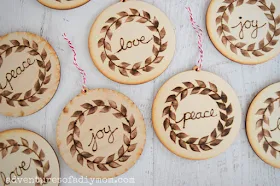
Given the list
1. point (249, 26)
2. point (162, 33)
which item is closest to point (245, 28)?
point (249, 26)

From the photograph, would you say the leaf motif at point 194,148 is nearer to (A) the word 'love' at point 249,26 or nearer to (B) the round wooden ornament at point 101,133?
(B) the round wooden ornament at point 101,133

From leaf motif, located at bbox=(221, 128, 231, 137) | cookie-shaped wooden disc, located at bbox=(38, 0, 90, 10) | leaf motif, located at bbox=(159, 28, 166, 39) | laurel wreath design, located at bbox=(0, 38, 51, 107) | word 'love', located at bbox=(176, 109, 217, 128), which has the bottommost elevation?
leaf motif, located at bbox=(221, 128, 231, 137)

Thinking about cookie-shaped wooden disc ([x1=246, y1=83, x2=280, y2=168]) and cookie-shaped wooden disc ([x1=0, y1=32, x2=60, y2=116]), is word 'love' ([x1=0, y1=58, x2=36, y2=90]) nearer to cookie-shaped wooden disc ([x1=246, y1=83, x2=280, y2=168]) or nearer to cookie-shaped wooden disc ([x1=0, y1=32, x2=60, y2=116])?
cookie-shaped wooden disc ([x1=0, y1=32, x2=60, y2=116])

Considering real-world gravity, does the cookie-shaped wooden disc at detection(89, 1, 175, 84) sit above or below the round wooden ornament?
above

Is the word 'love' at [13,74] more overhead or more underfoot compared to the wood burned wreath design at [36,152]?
more overhead

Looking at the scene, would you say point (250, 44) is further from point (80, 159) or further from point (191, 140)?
point (80, 159)

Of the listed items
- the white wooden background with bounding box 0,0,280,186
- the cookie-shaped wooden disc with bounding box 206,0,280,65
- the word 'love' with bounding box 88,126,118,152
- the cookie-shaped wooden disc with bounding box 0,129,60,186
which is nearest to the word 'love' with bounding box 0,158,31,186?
the cookie-shaped wooden disc with bounding box 0,129,60,186

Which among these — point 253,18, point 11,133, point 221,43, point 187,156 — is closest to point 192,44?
point 221,43

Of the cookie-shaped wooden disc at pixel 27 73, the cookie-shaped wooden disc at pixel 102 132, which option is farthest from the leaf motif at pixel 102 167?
the cookie-shaped wooden disc at pixel 27 73
